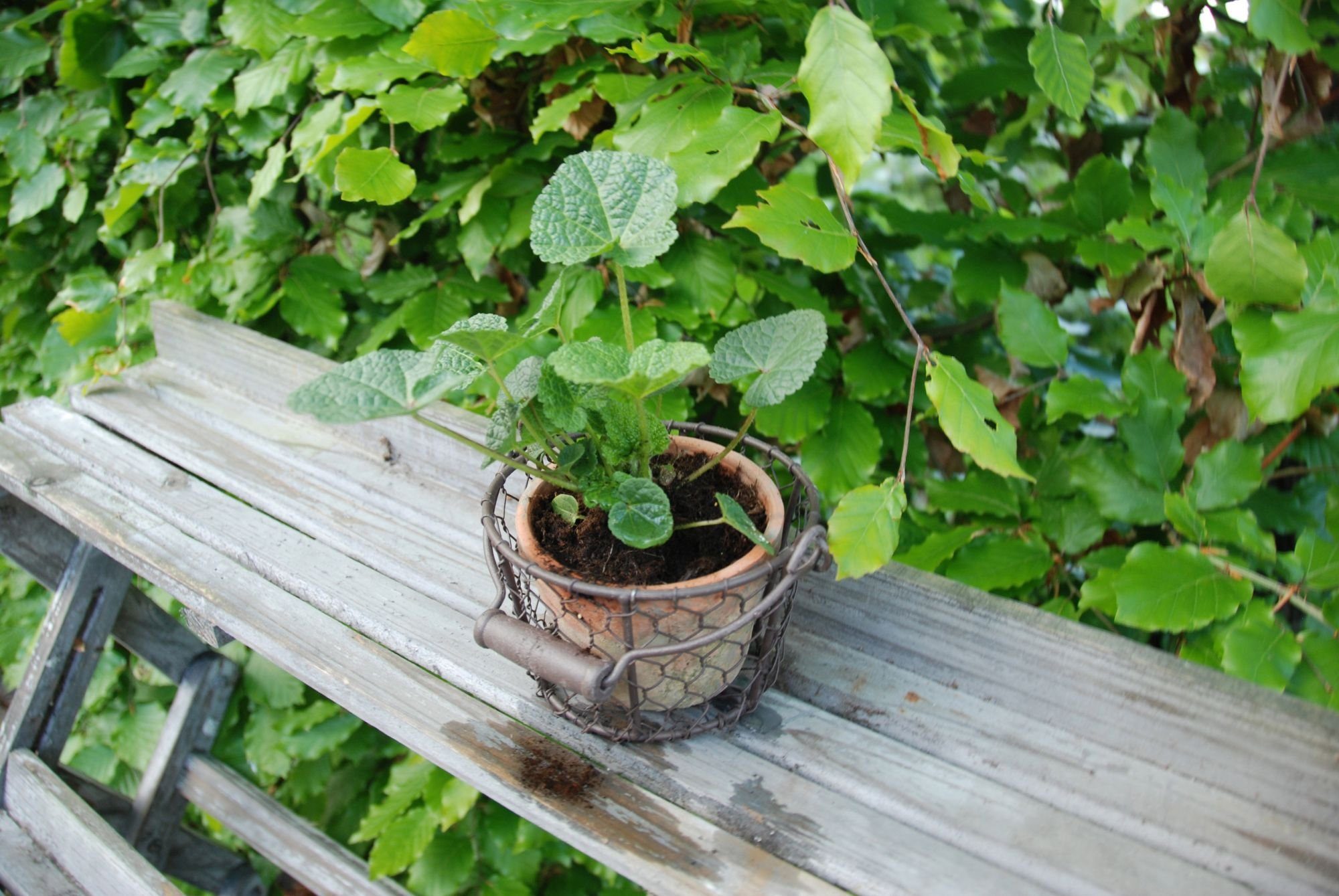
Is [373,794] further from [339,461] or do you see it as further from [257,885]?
[339,461]

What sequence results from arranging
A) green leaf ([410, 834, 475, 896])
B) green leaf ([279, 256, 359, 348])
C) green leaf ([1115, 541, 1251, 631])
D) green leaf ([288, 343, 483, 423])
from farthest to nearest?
green leaf ([410, 834, 475, 896]), green leaf ([279, 256, 359, 348]), green leaf ([1115, 541, 1251, 631]), green leaf ([288, 343, 483, 423])

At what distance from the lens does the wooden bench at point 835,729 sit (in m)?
0.57

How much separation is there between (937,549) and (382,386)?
0.60m

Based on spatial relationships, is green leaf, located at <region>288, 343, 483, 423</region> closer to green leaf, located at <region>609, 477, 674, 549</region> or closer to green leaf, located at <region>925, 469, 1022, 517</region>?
green leaf, located at <region>609, 477, 674, 549</region>

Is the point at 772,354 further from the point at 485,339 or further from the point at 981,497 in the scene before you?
the point at 981,497

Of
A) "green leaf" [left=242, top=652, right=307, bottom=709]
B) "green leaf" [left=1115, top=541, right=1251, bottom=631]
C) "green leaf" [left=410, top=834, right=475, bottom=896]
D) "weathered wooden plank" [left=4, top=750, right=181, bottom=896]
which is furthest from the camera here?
"green leaf" [left=242, top=652, right=307, bottom=709]

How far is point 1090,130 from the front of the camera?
4.19 ft

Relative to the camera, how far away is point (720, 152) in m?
0.77

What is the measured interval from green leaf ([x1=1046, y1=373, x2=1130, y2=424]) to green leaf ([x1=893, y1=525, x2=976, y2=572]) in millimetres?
146

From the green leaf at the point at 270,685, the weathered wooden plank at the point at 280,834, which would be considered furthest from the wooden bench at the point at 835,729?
the green leaf at the point at 270,685

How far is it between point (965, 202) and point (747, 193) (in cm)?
57

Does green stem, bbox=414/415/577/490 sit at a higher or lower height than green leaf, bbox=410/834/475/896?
higher

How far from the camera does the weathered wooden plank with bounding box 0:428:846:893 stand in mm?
567

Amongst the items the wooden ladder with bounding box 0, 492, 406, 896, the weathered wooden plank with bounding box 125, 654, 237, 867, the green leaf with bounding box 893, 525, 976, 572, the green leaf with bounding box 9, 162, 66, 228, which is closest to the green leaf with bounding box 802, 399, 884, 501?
the green leaf with bounding box 893, 525, 976, 572
